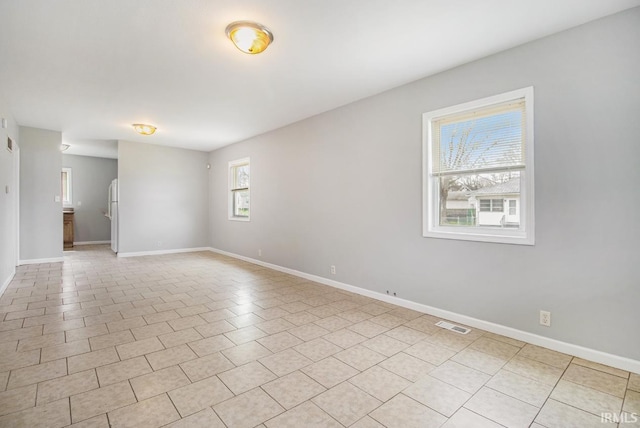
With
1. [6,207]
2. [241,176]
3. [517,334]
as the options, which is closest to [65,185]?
[6,207]

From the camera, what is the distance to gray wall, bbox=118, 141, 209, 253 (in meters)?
6.79

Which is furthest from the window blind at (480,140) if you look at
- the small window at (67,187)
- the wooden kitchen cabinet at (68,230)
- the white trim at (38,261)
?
the small window at (67,187)

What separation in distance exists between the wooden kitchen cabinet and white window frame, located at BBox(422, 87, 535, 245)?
933cm

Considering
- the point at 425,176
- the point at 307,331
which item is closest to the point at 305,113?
the point at 425,176

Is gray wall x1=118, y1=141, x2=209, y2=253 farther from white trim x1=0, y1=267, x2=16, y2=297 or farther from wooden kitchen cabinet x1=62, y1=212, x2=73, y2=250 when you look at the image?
wooden kitchen cabinet x1=62, y1=212, x2=73, y2=250

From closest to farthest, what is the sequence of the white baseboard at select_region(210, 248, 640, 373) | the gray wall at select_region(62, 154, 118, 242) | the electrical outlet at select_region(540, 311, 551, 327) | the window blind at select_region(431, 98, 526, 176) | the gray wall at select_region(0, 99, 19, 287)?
1. the white baseboard at select_region(210, 248, 640, 373)
2. the electrical outlet at select_region(540, 311, 551, 327)
3. the window blind at select_region(431, 98, 526, 176)
4. the gray wall at select_region(0, 99, 19, 287)
5. the gray wall at select_region(62, 154, 118, 242)

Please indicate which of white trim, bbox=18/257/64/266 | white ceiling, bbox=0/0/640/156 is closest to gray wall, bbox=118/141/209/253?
white trim, bbox=18/257/64/266

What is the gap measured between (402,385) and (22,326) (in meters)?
3.51

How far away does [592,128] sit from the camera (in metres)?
2.35

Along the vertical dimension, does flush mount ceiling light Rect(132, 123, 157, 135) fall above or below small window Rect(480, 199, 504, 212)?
above

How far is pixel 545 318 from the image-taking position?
256 centimetres

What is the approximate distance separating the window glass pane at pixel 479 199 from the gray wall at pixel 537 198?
0.23 m

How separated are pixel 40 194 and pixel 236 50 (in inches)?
221

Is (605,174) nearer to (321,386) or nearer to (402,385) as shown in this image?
(402,385)
